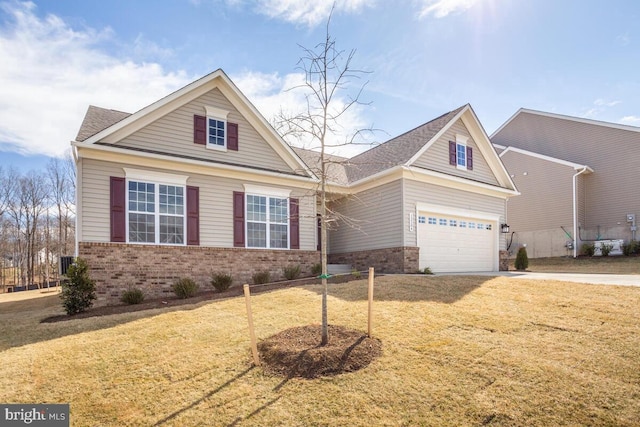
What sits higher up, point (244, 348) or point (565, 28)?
point (565, 28)

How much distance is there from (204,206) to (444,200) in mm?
9517

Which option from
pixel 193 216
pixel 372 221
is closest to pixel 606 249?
pixel 372 221

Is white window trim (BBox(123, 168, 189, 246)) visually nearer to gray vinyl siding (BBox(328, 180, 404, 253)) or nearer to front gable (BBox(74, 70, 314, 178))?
front gable (BBox(74, 70, 314, 178))

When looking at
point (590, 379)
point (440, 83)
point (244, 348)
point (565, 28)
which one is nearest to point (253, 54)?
point (440, 83)

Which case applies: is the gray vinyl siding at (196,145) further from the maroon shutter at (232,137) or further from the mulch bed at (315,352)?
the mulch bed at (315,352)

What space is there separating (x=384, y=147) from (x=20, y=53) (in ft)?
46.3

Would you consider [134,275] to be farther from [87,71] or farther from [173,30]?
[87,71]

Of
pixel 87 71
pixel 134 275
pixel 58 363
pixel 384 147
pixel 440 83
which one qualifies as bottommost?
pixel 58 363

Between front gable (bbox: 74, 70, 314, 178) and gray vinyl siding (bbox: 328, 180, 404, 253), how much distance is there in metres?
3.41

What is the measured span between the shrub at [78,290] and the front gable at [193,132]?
11.2ft

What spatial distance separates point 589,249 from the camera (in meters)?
20.2

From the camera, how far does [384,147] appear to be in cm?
1728

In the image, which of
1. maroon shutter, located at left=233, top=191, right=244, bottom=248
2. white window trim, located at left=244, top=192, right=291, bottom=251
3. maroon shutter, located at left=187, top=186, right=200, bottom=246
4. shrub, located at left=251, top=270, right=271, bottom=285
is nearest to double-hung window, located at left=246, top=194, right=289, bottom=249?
white window trim, located at left=244, top=192, right=291, bottom=251

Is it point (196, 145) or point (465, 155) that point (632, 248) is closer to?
point (465, 155)
